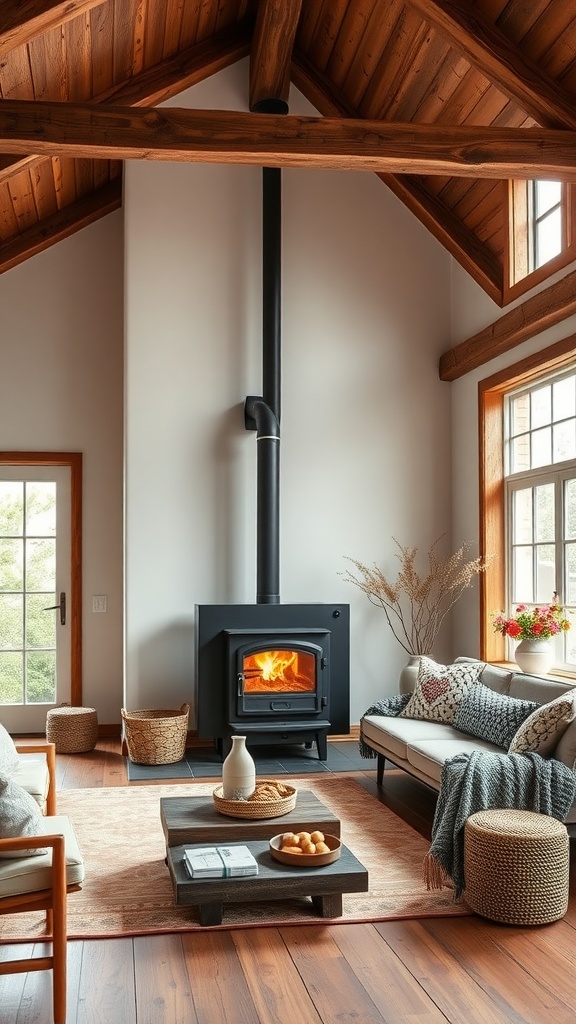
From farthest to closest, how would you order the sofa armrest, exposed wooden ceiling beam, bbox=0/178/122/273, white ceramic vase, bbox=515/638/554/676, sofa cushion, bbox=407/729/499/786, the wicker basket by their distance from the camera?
1. exposed wooden ceiling beam, bbox=0/178/122/273
2. the wicker basket
3. white ceramic vase, bbox=515/638/554/676
4. sofa cushion, bbox=407/729/499/786
5. the sofa armrest

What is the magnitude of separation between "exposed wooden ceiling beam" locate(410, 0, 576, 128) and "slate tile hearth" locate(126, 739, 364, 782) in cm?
389

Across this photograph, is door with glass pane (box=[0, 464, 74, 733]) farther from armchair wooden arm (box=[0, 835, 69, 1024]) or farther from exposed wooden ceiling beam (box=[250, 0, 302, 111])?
armchair wooden arm (box=[0, 835, 69, 1024])

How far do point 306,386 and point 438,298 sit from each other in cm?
126

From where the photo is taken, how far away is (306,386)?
272 inches

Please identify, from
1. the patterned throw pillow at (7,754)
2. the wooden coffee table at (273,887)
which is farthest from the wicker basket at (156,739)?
the wooden coffee table at (273,887)

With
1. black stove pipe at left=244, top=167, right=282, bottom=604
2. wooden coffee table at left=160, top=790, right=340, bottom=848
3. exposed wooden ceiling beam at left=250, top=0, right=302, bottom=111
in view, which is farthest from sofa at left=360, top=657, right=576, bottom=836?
exposed wooden ceiling beam at left=250, top=0, right=302, bottom=111

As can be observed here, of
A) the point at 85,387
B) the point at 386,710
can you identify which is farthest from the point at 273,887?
the point at 85,387

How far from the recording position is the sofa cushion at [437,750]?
4426mm

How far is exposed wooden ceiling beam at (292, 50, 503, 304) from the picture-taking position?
6.59m

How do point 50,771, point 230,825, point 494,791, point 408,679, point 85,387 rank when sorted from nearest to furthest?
point 230,825 → point 494,791 → point 50,771 → point 408,679 → point 85,387

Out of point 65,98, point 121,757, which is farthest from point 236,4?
point 121,757

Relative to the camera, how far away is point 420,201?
22.5 feet

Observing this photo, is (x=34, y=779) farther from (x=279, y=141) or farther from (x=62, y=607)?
(x=62, y=607)

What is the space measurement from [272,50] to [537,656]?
4.24 meters
